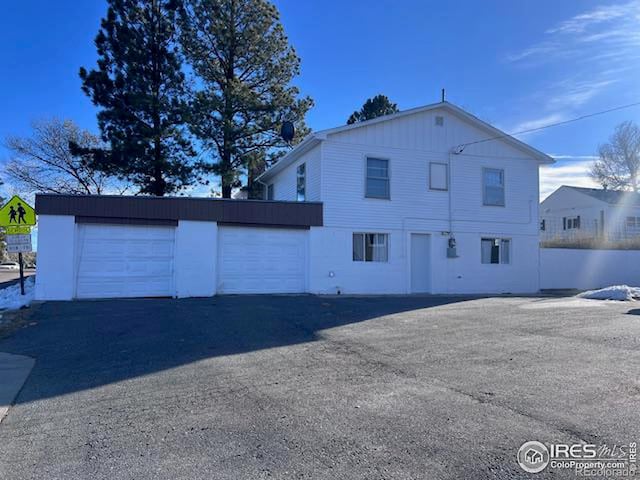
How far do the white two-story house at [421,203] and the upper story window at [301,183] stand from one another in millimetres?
39

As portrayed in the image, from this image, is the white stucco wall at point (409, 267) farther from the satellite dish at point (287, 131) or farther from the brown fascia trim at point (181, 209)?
the satellite dish at point (287, 131)

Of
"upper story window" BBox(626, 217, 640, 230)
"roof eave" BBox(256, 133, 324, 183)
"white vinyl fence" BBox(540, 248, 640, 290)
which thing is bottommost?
"white vinyl fence" BBox(540, 248, 640, 290)

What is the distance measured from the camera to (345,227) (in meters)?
17.4

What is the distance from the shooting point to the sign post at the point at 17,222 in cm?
1399

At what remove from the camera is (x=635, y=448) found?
3842 mm

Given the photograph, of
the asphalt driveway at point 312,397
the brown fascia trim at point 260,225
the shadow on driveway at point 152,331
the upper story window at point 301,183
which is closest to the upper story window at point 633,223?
the upper story window at point 301,183

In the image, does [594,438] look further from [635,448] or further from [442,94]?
[442,94]

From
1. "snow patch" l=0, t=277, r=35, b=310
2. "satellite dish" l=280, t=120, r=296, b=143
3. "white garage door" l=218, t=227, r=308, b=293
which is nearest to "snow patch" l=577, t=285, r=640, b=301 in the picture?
"white garage door" l=218, t=227, r=308, b=293

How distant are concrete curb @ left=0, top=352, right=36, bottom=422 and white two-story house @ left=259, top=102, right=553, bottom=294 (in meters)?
10.2

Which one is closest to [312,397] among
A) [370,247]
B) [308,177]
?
[370,247]

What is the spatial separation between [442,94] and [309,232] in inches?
312

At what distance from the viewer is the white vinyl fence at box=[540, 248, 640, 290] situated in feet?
71.2

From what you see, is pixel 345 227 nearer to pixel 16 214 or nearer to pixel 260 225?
pixel 260 225

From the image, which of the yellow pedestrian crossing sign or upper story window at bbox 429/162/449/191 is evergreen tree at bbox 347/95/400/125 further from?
the yellow pedestrian crossing sign
